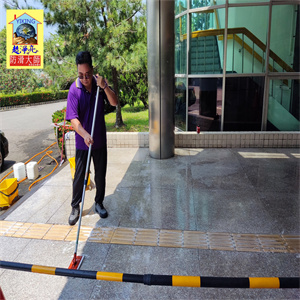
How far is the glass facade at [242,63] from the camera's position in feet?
25.5

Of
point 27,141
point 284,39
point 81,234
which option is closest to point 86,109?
point 81,234

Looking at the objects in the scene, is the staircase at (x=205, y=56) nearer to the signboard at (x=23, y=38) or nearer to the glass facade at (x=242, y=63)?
the glass facade at (x=242, y=63)

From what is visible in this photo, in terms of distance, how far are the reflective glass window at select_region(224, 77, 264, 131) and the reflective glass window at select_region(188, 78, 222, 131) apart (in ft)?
0.71

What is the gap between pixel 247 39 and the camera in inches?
315

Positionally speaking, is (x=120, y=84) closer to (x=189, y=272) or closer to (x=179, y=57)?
(x=179, y=57)

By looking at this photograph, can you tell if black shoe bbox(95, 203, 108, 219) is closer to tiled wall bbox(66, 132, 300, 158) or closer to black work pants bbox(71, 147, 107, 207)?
black work pants bbox(71, 147, 107, 207)

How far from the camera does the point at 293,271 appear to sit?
9.62 ft

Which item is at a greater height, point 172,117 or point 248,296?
point 172,117

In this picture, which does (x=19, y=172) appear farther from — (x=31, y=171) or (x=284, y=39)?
(x=284, y=39)

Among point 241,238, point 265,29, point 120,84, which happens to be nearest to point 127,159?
point 241,238

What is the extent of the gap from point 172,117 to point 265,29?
3.74 meters

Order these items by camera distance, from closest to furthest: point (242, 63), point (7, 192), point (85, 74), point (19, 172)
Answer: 1. point (85, 74)
2. point (7, 192)
3. point (19, 172)
4. point (242, 63)

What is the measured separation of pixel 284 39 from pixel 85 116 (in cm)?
641

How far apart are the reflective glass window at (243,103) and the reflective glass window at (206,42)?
2.04 feet
